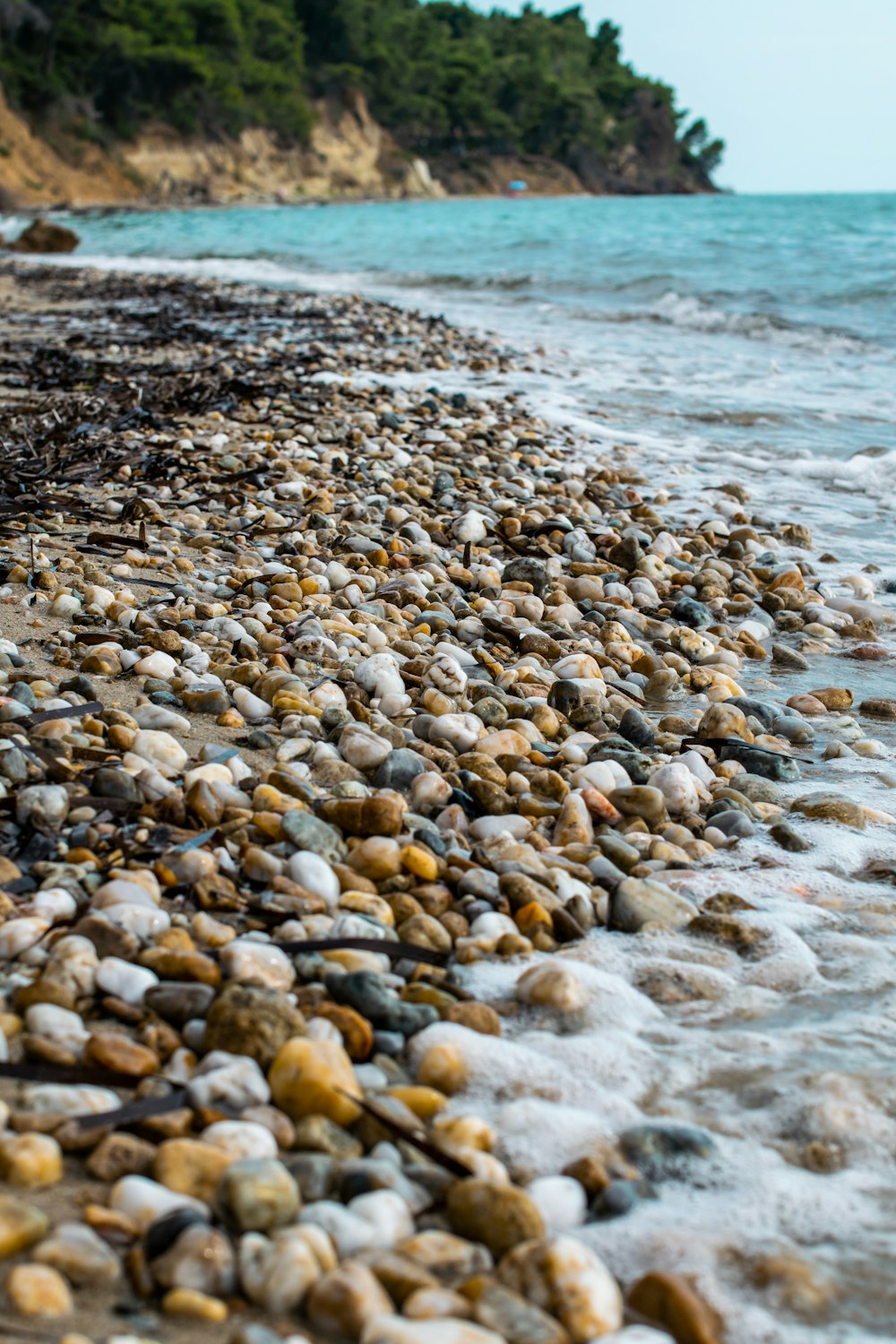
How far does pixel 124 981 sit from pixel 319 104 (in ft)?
278

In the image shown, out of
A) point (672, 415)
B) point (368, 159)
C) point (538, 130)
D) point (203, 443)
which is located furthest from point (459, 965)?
point (538, 130)

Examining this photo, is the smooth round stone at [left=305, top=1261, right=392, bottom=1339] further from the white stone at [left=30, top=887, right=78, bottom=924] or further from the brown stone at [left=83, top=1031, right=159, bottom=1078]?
the white stone at [left=30, top=887, right=78, bottom=924]

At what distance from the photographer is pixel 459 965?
1645 millimetres

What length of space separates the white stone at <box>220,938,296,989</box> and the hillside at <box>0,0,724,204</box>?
51.0m

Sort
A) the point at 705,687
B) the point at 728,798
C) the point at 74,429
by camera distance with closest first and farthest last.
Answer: the point at 728,798 → the point at 705,687 → the point at 74,429

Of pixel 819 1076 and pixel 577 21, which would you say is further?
pixel 577 21

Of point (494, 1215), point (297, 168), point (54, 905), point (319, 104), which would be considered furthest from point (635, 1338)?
point (319, 104)

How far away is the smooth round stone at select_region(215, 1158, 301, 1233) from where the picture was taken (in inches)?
43.3

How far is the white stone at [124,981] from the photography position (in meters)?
1.44

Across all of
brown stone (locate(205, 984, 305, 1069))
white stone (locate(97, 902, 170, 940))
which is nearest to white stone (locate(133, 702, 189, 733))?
white stone (locate(97, 902, 170, 940))

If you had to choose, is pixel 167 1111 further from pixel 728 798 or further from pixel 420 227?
pixel 420 227

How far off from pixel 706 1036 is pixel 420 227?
3301 cm

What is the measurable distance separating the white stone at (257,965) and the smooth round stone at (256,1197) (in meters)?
0.35

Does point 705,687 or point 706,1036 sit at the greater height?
point 705,687
